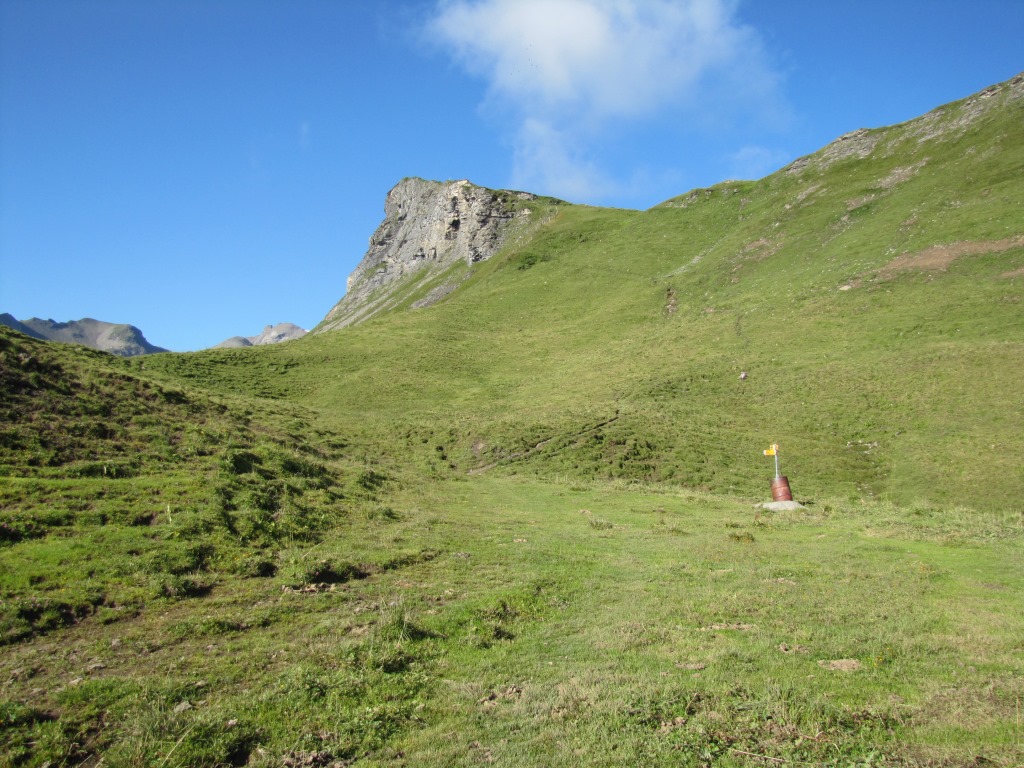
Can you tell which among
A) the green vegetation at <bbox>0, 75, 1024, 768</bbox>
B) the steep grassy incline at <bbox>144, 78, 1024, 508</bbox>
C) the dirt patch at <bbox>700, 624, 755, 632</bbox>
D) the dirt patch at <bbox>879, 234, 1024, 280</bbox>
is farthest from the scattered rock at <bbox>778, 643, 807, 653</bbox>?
the dirt patch at <bbox>879, 234, 1024, 280</bbox>

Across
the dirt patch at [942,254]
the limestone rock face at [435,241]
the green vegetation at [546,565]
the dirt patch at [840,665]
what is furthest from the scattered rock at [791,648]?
the limestone rock face at [435,241]

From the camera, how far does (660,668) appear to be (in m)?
9.88

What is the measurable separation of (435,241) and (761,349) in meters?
121

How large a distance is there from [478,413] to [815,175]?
268 feet

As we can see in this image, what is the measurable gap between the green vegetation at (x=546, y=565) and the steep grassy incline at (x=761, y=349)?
1.40 feet

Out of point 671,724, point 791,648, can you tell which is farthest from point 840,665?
point 671,724

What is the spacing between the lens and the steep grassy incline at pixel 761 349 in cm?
3850

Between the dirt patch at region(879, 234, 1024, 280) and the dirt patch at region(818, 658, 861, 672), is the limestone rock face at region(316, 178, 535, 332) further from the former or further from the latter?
the dirt patch at region(818, 658, 861, 672)

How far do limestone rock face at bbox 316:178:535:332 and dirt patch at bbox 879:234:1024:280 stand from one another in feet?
267

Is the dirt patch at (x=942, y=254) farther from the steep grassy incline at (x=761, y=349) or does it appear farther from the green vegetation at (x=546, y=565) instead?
the green vegetation at (x=546, y=565)

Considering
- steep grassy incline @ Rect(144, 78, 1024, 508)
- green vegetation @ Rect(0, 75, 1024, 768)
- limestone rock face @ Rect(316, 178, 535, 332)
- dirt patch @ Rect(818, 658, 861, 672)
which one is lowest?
dirt patch @ Rect(818, 658, 861, 672)

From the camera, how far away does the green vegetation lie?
309 inches

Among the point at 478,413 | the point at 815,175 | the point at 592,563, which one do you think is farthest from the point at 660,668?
the point at 815,175

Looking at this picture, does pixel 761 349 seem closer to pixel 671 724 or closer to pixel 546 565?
pixel 546 565
